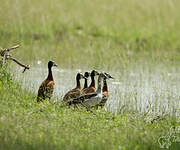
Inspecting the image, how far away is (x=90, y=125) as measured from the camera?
239 inches

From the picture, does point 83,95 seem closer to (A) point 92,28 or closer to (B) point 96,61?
(B) point 96,61

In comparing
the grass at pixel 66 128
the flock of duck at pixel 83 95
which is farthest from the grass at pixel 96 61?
the flock of duck at pixel 83 95

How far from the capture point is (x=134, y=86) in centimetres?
820

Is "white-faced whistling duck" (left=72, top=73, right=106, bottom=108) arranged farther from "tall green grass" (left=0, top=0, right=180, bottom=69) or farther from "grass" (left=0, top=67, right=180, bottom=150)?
"tall green grass" (left=0, top=0, right=180, bottom=69)

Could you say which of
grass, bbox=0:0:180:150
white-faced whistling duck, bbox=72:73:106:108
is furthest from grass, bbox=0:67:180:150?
white-faced whistling duck, bbox=72:73:106:108

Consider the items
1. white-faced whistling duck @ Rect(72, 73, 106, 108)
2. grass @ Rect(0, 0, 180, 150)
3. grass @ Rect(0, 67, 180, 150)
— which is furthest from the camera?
white-faced whistling duck @ Rect(72, 73, 106, 108)

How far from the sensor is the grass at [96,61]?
18.0 ft

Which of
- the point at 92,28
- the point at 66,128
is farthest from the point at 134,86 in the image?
the point at 92,28

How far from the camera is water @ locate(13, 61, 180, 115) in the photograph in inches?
290

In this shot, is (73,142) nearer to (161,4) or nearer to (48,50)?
(48,50)

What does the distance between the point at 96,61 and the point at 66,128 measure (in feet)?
12.0

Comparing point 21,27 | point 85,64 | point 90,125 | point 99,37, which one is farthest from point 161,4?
point 90,125

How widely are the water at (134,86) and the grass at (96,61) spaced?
3 centimetres

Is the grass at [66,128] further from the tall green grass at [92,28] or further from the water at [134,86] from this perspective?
the tall green grass at [92,28]
